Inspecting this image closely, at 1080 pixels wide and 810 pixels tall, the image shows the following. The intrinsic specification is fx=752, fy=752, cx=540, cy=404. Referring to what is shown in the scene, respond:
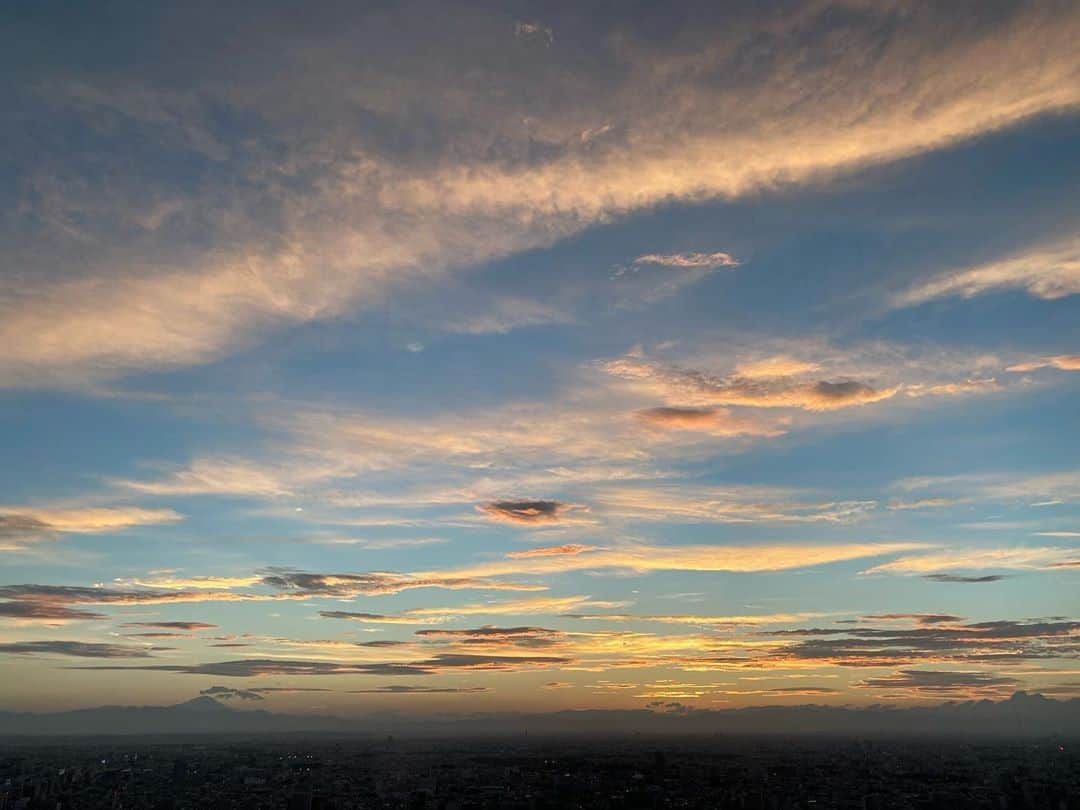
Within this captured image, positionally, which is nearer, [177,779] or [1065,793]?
[1065,793]

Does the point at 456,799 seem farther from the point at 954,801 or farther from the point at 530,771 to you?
the point at 954,801

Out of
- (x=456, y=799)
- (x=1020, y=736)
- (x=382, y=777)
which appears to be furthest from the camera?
(x=1020, y=736)

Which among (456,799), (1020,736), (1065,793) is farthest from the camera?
(1020,736)

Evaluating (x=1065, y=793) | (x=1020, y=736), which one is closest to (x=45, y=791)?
(x=1065, y=793)

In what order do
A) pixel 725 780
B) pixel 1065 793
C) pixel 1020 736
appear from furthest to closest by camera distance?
pixel 1020 736, pixel 725 780, pixel 1065 793

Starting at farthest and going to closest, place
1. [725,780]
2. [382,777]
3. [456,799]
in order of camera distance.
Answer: [382,777] < [725,780] < [456,799]

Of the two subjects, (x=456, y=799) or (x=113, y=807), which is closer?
(x=113, y=807)

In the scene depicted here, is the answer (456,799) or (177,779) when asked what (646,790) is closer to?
(456,799)

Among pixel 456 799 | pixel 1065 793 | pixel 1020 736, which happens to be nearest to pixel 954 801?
pixel 1065 793
